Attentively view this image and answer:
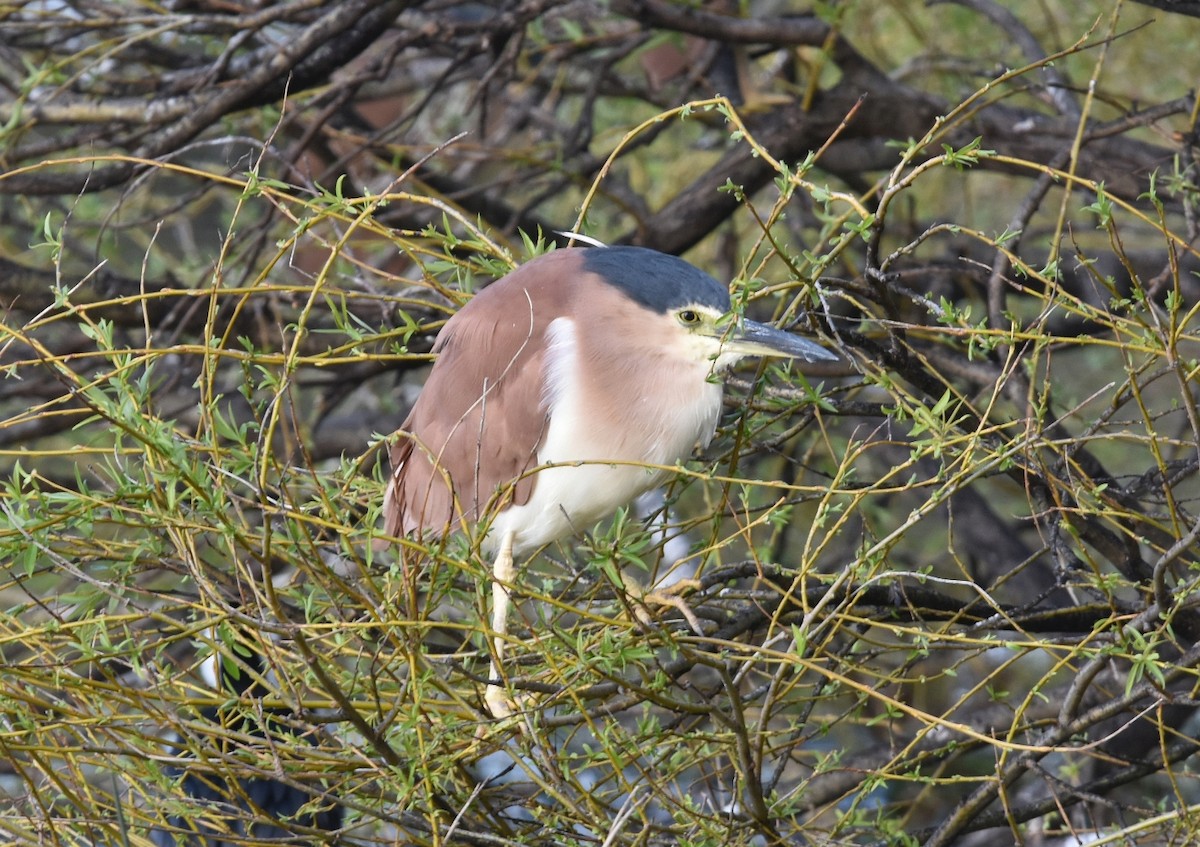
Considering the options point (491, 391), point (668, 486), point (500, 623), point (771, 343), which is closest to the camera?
point (771, 343)

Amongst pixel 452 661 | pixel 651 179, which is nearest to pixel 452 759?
pixel 452 661

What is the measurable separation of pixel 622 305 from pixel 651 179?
259 centimetres

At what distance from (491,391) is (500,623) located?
302 millimetres

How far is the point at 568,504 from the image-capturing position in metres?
1.64

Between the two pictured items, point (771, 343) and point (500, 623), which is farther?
point (500, 623)

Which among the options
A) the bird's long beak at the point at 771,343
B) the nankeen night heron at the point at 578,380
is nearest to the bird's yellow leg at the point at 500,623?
the nankeen night heron at the point at 578,380

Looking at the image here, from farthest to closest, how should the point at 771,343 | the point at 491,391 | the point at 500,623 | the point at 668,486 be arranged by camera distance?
1. the point at 668,486
2. the point at 491,391
3. the point at 500,623
4. the point at 771,343

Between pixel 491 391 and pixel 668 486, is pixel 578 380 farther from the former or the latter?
pixel 668 486

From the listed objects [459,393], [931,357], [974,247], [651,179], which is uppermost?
[459,393]

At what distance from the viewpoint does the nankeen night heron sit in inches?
62.7

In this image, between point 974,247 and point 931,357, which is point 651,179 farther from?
point 931,357

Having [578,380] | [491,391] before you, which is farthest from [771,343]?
[491,391]

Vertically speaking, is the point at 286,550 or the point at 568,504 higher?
the point at 286,550

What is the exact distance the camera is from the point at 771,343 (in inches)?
58.1
